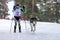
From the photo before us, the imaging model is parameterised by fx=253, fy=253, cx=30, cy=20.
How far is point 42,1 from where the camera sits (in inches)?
1491

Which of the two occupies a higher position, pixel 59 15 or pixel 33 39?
pixel 33 39

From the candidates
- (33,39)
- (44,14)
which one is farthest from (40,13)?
Result: (33,39)

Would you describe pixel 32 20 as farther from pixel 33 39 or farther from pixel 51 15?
pixel 51 15

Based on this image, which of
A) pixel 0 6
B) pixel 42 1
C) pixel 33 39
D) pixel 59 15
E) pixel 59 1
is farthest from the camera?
pixel 0 6

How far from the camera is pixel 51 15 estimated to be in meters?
37.7

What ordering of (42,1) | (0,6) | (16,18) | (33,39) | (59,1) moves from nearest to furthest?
1. (33,39)
2. (16,18)
3. (59,1)
4. (42,1)
5. (0,6)

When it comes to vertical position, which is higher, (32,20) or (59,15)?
(32,20)

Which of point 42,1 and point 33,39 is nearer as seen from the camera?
point 33,39

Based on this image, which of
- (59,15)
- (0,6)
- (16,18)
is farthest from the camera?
(0,6)

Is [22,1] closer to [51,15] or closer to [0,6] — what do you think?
[51,15]

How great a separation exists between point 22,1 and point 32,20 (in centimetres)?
2324

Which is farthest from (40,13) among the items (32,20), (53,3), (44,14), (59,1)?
(32,20)

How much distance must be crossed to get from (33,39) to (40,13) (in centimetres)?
2890

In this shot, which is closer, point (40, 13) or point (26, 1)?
point (26, 1)
